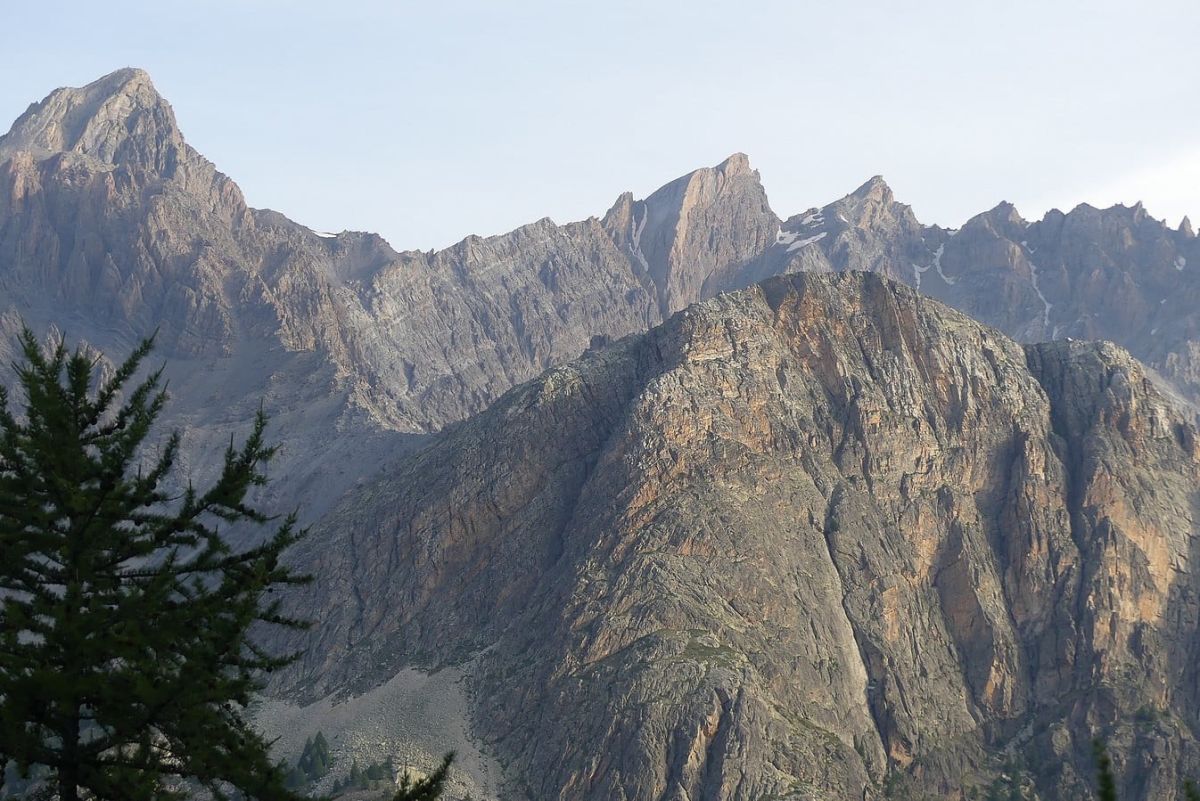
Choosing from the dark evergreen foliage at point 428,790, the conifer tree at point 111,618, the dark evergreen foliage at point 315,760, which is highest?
the conifer tree at point 111,618

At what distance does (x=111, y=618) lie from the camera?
2553cm

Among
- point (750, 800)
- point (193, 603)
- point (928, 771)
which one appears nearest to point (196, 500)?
point (193, 603)

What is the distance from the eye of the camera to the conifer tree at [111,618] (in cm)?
2462

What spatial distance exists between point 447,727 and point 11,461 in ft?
529

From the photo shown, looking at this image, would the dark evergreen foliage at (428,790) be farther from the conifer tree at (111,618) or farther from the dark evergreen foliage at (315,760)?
the dark evergreen foliage at (315,760)

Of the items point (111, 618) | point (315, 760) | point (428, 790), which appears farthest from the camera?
point (315, 760)

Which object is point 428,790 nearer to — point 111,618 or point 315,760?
point 111,618

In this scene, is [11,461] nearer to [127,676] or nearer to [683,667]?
[127,676]

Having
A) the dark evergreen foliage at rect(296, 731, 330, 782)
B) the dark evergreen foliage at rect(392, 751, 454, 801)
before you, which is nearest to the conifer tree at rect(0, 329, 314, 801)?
the dark evergreen foliage at rect(392, 751, 454, 801)

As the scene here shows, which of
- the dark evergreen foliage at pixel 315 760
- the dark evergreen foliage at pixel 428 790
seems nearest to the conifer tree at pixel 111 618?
the dark evergreen foliage at pixel 428 790

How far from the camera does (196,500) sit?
91.6 feet

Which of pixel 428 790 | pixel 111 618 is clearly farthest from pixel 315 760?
pixel 428 790

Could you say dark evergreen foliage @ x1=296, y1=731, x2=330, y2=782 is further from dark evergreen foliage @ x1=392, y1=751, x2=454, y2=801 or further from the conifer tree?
dark evergreen foliage @ x1=392, y1=751, x2=454, y2=801

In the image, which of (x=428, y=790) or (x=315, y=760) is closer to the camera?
(x=428, y=790)
